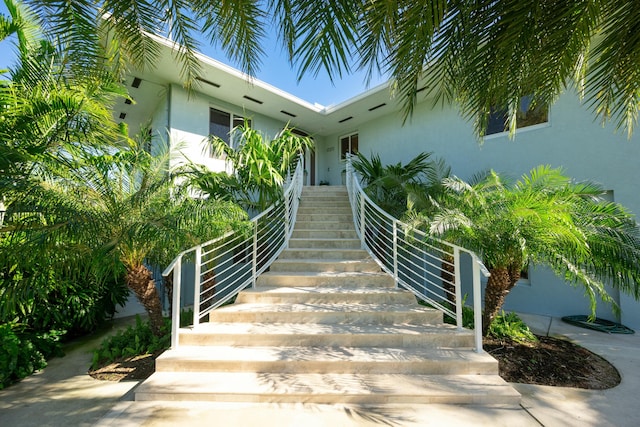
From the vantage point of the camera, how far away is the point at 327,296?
3994mm

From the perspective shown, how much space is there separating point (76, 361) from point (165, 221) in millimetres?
2870

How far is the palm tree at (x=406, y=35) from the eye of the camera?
2.00 meters

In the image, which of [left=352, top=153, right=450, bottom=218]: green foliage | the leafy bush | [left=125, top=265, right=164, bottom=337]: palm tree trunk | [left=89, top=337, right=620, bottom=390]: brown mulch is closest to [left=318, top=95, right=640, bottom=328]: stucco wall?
[left=352, top=153, right=450, bottom=218]: green foliage

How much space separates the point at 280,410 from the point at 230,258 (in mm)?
2391

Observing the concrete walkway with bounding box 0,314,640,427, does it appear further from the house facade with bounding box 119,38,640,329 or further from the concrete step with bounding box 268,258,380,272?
the house facade with bounding box 119,38,640,329

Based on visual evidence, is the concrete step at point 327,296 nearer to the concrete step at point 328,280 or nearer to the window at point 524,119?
the concrete step at point 328,280

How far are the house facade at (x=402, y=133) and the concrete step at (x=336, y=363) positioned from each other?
3153mm

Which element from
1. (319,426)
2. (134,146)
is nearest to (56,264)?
(134,146)

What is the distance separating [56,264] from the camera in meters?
3.06

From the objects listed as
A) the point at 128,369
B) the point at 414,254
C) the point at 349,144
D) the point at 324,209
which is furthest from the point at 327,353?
the point at 349,144

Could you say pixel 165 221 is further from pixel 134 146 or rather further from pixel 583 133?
pixel 583 133

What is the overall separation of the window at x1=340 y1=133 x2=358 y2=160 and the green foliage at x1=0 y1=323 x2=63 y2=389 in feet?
33.4

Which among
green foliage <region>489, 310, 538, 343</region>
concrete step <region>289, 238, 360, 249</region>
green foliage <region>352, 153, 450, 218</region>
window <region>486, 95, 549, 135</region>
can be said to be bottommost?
green foliage <region>489, 310, 538, 343</region>

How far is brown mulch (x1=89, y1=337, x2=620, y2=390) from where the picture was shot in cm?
326
